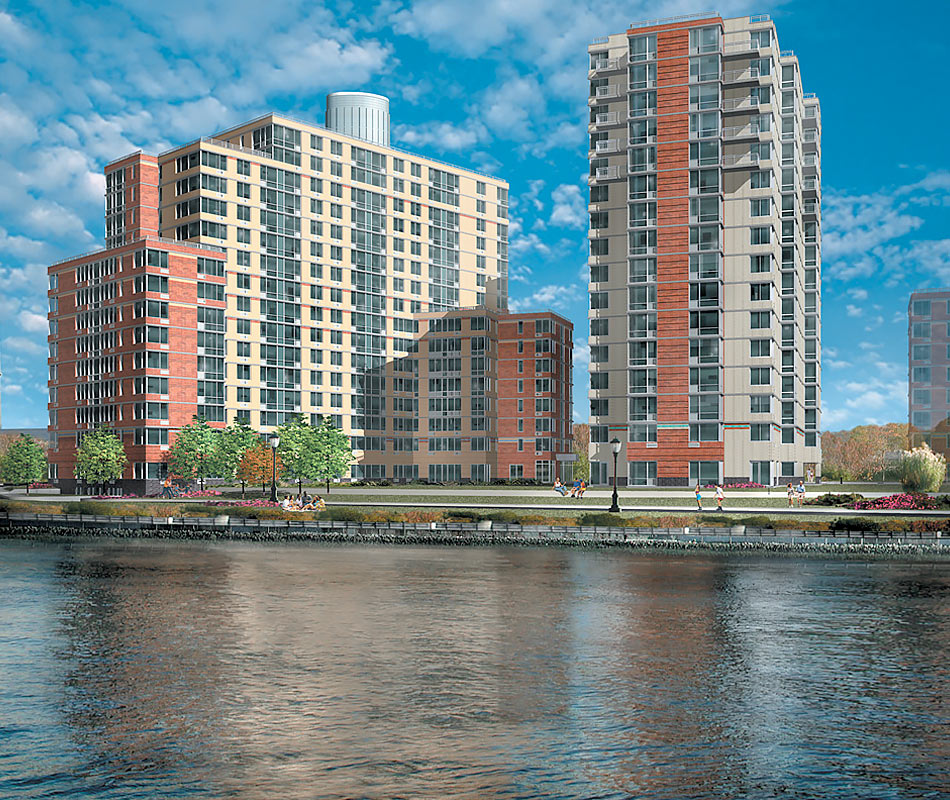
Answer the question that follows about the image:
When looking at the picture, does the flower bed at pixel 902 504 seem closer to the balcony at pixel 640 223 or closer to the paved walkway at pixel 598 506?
the paved walkway at pixel 598 506

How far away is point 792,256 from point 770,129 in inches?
699

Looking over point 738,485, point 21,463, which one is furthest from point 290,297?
point 738,485

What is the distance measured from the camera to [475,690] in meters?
15.5

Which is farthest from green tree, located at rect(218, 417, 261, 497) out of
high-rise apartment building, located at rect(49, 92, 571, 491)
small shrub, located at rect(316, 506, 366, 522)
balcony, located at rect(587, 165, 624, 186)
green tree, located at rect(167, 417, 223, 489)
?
balcony, located at rect(587, 165, 624, 186)

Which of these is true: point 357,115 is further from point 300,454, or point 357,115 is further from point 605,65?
point 300,454

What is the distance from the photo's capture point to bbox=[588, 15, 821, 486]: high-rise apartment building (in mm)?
102188

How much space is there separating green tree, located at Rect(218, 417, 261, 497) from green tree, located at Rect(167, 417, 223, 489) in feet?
1.31

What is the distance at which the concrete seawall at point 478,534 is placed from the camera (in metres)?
41.7

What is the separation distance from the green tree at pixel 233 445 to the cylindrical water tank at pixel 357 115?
57.4 m

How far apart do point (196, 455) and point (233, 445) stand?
4160mm

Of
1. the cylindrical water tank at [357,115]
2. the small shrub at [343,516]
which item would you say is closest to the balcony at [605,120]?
the cylindrical water tank at [357,115]

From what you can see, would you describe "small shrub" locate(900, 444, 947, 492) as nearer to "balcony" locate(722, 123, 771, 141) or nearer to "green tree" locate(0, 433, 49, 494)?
"balcony" locate(722, 123, 771, 141)

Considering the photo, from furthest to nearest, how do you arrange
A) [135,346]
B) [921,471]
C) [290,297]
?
1. [290,297]
2. [135,346]
3. [921,471]

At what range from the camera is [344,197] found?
132875 mm
